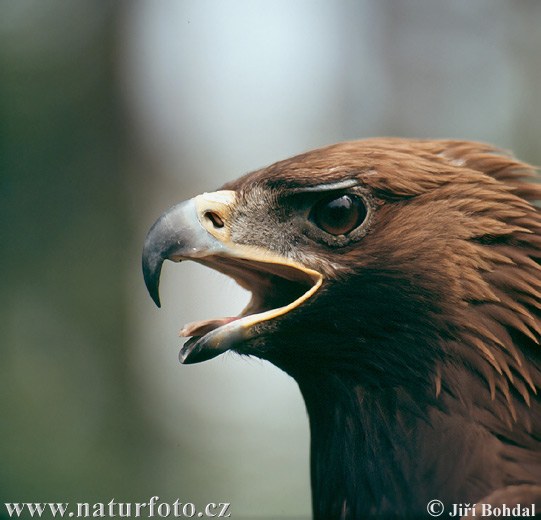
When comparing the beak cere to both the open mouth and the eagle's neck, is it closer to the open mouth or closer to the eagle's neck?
the open mouth

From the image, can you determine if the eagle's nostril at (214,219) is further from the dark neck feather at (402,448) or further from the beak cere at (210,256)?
the dark neck feather at (402,448)

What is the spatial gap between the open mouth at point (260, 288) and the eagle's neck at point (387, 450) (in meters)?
0.22

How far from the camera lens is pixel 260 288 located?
1.59 m

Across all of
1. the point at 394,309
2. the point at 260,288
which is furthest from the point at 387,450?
the point at 260,288

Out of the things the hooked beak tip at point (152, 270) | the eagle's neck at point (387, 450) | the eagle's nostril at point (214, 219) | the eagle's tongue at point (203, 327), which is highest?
the eagle's nostril at point (214, 219)

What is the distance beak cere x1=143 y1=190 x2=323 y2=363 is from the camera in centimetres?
138

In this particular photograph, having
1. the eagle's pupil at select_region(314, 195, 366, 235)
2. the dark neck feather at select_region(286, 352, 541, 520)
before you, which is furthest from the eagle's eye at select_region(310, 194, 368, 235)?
the dark neck feather at select_region(286, 352, 541, 520)

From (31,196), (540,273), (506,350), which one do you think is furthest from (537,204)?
(31,196)

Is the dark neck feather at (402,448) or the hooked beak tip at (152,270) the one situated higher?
the hooked beak tip at (152,270)

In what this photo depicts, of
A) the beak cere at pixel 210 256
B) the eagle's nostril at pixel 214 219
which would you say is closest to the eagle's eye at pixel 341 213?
the beak cere at pixel 210 256

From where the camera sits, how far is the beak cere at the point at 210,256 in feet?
4.53

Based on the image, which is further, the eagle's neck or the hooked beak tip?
the hooked beak tip

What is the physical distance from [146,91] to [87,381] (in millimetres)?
2098

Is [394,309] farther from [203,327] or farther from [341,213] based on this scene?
[203,327]
